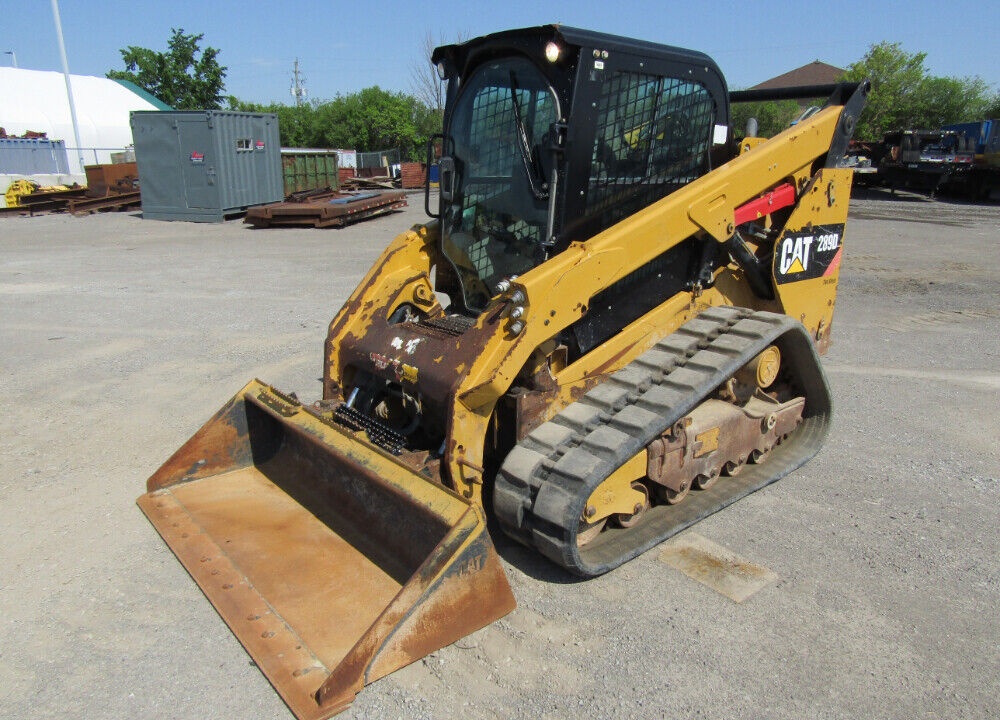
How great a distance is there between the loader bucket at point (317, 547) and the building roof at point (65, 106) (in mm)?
41373

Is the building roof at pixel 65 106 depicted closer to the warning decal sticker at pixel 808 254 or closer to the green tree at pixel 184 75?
the green tree at pixel 184 75

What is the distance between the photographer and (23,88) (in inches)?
1665

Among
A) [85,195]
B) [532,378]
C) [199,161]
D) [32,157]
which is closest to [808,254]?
[532,378]

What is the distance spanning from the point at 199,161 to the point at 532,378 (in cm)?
1786

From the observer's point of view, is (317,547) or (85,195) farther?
(85,195)

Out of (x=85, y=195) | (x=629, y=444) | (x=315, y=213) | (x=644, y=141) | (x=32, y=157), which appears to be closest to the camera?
(x=629, y=444)

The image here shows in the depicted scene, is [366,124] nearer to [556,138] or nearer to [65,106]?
[65,106]

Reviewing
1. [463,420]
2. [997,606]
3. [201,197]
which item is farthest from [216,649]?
[201,197]

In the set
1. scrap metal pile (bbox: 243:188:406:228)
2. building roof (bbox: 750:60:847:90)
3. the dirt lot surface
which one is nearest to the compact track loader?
the dirt lot surface

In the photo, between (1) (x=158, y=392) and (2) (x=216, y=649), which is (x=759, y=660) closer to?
(2) (x=216, y=649)

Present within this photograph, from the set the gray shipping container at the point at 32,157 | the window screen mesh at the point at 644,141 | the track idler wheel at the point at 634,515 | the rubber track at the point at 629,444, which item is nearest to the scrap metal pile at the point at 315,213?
the gray shipping container at the point at 32,157

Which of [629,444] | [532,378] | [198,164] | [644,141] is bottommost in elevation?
[629,444]

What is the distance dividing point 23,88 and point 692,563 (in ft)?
165

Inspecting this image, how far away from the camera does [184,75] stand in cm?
5153
